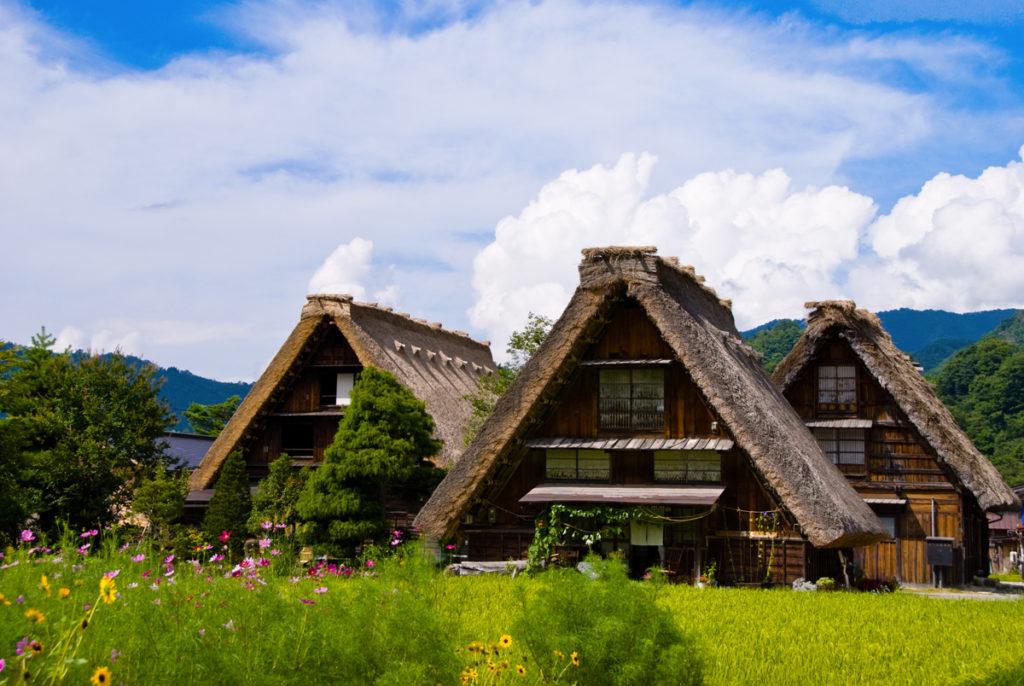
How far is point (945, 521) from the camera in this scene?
25781mm

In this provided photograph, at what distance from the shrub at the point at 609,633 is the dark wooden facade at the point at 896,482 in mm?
19508

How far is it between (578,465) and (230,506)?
1001 cm

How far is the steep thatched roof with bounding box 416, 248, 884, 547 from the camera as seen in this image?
61.4ft

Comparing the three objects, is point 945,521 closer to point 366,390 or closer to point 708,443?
point 708,443

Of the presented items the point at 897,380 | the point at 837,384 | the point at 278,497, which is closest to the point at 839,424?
the point at 837,384

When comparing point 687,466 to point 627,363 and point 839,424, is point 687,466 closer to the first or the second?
point 627,363

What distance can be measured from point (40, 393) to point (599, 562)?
21051mm

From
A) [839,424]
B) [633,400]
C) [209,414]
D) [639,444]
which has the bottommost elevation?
[639,444]

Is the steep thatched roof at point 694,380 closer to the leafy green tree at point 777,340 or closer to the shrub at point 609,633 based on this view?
the shrub at point 609,633

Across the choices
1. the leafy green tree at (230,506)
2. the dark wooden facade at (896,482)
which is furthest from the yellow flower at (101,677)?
the dark wooden facade at (896,482)

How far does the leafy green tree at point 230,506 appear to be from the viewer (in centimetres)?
2656

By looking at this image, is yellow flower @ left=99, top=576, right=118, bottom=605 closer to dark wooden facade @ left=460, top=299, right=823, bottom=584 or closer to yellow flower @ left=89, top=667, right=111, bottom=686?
yellow flower @ left=89, top=667, right=111, bottom=686

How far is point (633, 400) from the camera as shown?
21.1 metres

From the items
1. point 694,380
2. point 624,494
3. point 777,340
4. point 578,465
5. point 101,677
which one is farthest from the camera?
point 777,340
